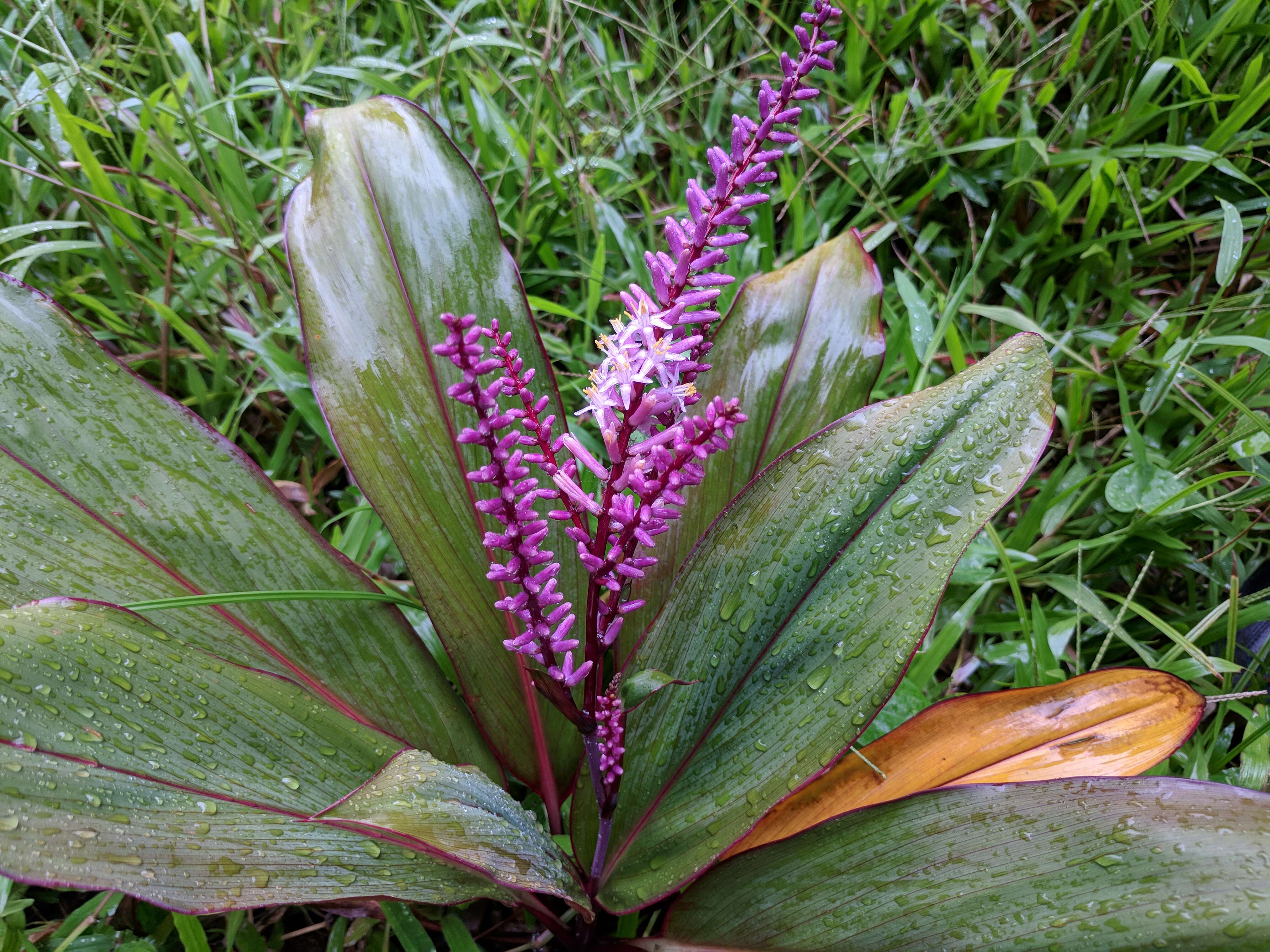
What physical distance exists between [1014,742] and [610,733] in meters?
0.63

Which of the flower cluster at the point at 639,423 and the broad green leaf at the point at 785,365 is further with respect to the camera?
the broad green leaf at the point at 785,365

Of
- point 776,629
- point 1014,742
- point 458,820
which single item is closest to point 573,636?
point 776,629

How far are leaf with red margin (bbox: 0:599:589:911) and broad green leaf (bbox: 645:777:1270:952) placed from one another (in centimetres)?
29

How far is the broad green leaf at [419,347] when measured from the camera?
1215 mm

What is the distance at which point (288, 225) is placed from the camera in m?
1.24

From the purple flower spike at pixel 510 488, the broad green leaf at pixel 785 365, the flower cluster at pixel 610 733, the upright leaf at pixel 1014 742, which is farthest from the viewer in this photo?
the broad green leaf at pixel 785 365

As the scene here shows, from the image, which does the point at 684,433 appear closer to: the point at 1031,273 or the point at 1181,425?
the point at 1181,425

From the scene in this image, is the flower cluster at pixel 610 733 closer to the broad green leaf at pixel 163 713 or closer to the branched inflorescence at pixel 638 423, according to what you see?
the branched inflorescence at pixel 638 423

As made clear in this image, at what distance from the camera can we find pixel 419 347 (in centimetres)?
125

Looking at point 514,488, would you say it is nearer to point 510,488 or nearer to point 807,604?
point 510,488

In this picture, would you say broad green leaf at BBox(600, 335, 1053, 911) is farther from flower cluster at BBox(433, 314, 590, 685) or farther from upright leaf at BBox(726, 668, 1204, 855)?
flower cluster at BBox(433, 314, 590, 685)

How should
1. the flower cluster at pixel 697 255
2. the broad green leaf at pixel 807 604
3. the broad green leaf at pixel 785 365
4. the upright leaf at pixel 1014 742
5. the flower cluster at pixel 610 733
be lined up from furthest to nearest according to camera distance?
1. the broad green leaf at pixel 785 365
2. the upright leaf at pixel 1014 742
3. the broad green leaf at pixel 807 604
4. the flower cluster at pixel 610 733
5. the flower cluster at pixel 697 255

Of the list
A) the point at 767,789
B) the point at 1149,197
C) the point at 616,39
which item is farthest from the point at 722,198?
the point at 616,39

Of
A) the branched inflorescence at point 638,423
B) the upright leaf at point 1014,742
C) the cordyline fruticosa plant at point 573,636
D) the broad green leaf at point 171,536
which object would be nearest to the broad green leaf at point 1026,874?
the cordyline fruticosa plant at point 573,636
